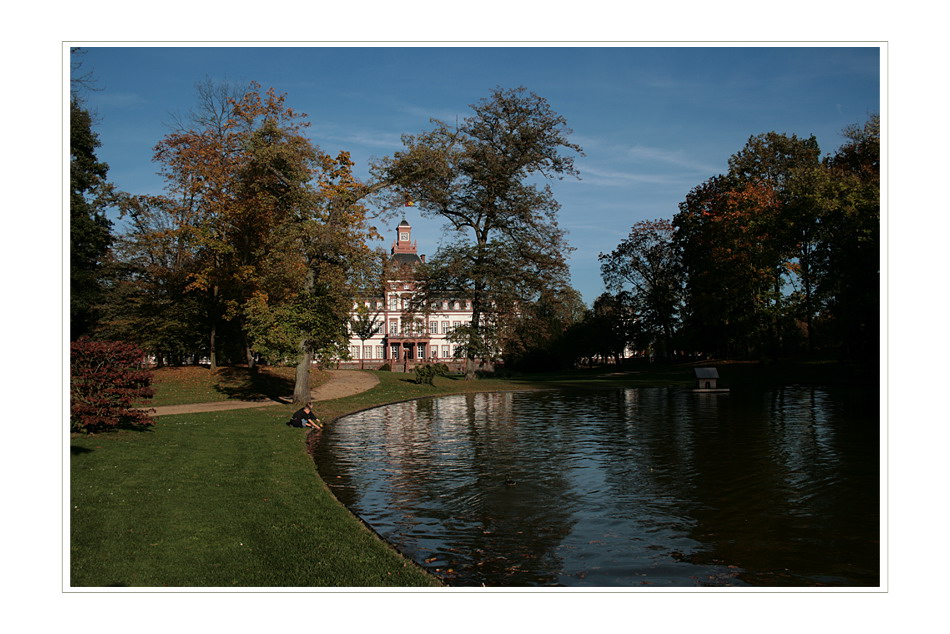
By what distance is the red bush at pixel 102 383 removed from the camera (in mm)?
15211

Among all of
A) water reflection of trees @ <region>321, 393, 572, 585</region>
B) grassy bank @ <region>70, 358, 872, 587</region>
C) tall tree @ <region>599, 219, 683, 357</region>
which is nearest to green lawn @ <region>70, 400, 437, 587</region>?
grassy bank @ <region>70, 358, 872, 587</region>

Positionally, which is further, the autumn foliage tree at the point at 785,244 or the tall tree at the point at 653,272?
the tall tree at the point at 653,272

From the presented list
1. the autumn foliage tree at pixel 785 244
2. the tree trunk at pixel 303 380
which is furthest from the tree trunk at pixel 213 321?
the autumn foliage tree at pixel 785 244

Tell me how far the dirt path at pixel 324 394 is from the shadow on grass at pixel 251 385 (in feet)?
4.59

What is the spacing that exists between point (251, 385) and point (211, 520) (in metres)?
27.9

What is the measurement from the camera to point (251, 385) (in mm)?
35688

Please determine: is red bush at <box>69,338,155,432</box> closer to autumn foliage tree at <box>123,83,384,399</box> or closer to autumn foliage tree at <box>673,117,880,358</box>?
autumn foliage tree at <box>123,83,384,399</box>

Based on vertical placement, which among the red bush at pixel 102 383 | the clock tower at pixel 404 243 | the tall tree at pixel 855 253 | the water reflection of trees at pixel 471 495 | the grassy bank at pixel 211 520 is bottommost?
the water reflection of trees at pixel 471 495

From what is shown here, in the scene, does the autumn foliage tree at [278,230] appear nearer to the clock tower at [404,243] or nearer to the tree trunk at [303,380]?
the tree trunk at [303,380]

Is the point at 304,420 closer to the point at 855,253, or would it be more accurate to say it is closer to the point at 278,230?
the point at 278,230

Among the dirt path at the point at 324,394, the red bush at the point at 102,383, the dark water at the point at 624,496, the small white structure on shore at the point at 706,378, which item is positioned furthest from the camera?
Answer: the small white structure on shore at the point at 706,378

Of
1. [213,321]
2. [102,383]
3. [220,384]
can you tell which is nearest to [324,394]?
[220,384]

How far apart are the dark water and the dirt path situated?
6358 mm
